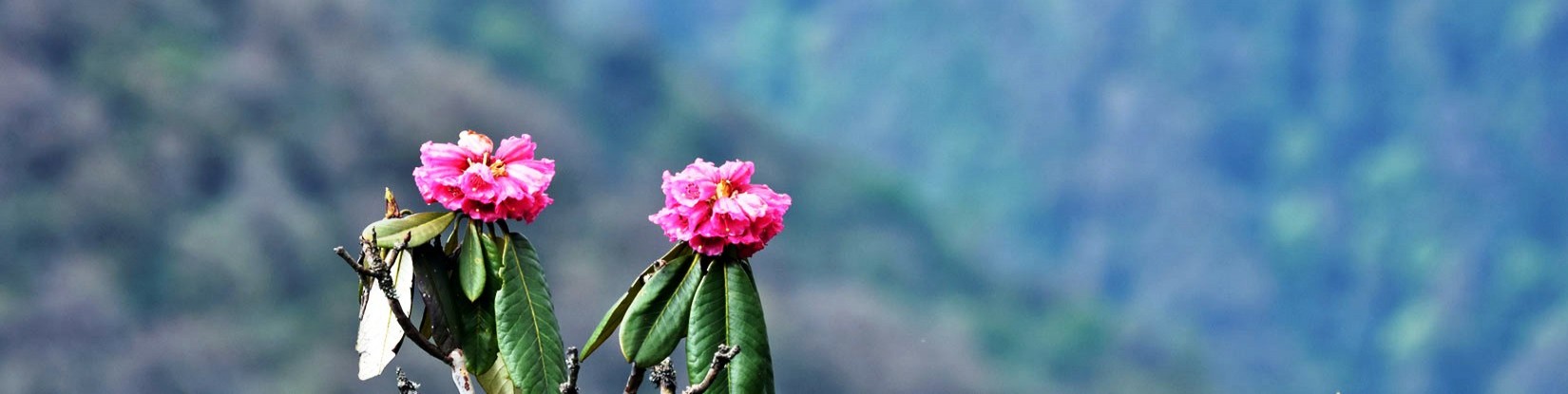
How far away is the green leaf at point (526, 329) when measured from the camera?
1.63m

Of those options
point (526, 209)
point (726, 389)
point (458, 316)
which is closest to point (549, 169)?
point (526, 209)

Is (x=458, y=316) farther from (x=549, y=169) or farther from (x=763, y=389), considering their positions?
(x=763, y=389)

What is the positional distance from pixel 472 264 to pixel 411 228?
72mm

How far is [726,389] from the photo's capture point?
62.8 inches

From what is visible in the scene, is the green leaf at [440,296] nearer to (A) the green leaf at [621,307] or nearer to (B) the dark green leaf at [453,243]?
(B) the dark green leaf at [453,243]

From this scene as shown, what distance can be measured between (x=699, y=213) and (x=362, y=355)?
38cm

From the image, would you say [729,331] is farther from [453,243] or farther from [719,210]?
[453,243]

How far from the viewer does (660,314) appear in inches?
64.4

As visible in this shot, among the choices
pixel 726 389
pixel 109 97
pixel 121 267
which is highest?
pixel 109 97

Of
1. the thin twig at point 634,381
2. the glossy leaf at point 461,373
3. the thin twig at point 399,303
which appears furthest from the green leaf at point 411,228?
the thin twig at point 634,381

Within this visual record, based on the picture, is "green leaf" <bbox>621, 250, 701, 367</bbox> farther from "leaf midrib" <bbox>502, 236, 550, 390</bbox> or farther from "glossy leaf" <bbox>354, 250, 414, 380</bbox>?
"glossy leaf" <bbox>354, 250, 414, 380</bbox>

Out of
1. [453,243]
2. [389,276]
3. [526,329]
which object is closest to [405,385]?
[389,276]

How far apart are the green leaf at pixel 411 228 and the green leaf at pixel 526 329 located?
0.24 feet

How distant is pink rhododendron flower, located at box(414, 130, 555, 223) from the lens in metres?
1.64
